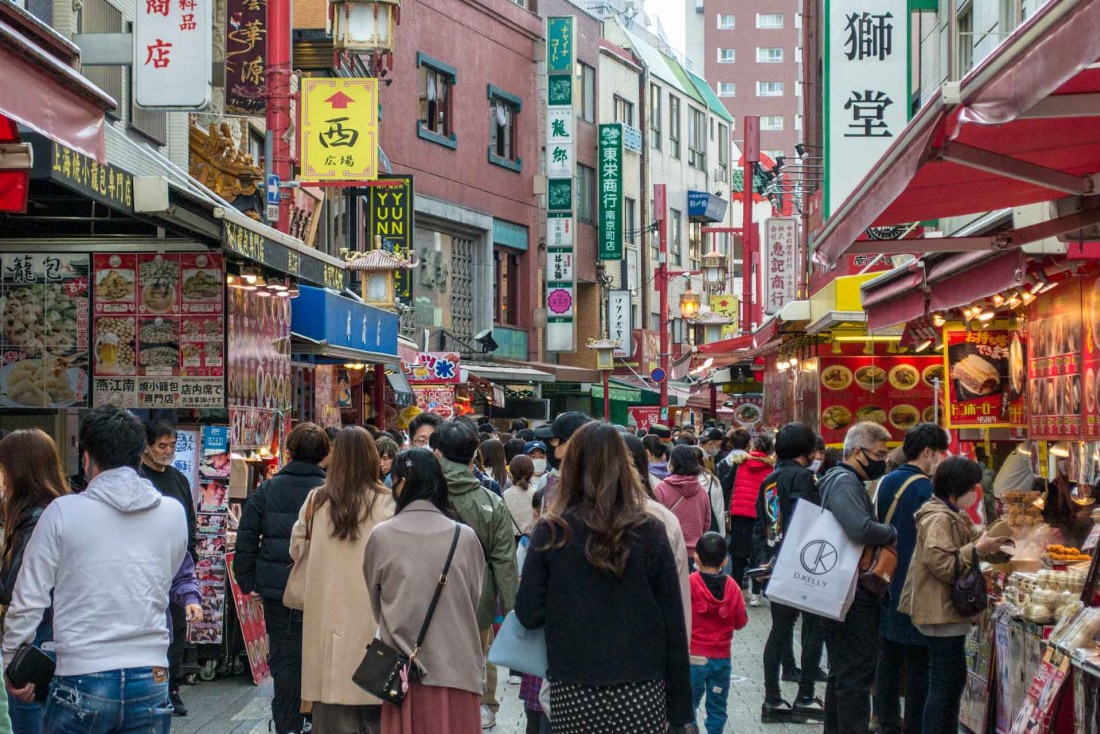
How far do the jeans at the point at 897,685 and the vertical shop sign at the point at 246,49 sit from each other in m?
11.4

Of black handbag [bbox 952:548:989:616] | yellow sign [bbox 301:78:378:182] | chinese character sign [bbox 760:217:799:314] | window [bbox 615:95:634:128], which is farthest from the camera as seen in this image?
window [bbox 615:95:634:128]

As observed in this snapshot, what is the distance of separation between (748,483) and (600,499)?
9.66 m

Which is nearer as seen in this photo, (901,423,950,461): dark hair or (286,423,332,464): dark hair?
(901,423,950,461): dark hair

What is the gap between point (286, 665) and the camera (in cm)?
830

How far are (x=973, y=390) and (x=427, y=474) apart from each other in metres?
6.78

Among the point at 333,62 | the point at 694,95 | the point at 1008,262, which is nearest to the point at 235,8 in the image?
the point at 333,62

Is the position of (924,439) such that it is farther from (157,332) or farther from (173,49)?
(173,49)

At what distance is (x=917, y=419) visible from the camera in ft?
53.6

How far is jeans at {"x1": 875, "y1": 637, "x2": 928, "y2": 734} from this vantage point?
26.9 feet

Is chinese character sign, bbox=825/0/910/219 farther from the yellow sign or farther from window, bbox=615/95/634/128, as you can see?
window, bbox=615/95/634/128

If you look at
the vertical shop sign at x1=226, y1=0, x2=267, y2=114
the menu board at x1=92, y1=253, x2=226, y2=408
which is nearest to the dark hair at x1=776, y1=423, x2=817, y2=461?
the menu board at x1=92, y1=253, x2=226, y2=408

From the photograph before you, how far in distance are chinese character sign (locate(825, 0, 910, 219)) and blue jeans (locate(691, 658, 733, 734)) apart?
26.2 ft

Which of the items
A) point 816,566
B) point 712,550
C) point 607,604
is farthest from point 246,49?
point 607,604

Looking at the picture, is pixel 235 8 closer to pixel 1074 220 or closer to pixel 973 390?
pixel 973 390
